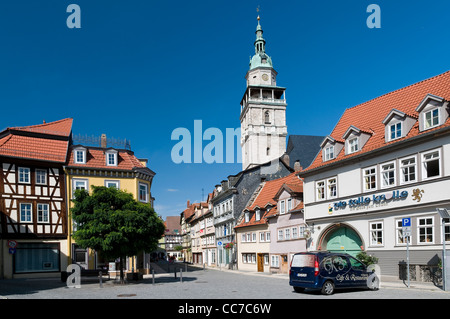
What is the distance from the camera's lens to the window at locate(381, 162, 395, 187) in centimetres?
2419

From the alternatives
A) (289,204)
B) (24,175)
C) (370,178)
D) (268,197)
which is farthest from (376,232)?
(24,175)

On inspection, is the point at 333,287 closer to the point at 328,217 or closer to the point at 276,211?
the point at 328,217

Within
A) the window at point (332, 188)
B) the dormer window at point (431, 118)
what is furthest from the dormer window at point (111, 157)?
the dormer window at point (431, 118)

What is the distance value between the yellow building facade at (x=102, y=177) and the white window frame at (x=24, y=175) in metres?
2.78

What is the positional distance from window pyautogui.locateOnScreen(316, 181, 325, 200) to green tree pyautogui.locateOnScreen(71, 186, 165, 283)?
11.0 meters

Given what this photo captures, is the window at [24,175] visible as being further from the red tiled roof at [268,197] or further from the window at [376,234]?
the window at [376,234]

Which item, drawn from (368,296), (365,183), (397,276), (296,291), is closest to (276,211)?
(365,183)

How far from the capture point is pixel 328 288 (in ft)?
57.8

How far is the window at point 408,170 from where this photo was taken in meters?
22.8

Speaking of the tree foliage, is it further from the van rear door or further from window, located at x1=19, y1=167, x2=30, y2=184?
the van rear door

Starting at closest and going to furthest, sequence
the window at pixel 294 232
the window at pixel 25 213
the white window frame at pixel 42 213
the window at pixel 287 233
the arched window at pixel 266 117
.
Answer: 1. the window at pixel 25 213
2. the window at pixel 294 232
3. the white window frame at pixel 42 213
4. the window at pixel 287 233
5. the arched window at pixel 266 117

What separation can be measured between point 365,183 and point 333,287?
32.4 feet

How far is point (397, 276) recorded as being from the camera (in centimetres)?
2352

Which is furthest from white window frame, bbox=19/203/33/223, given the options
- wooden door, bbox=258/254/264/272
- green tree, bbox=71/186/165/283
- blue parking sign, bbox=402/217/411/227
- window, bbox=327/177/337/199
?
blue parking sign, bbox=402/217/411/227
